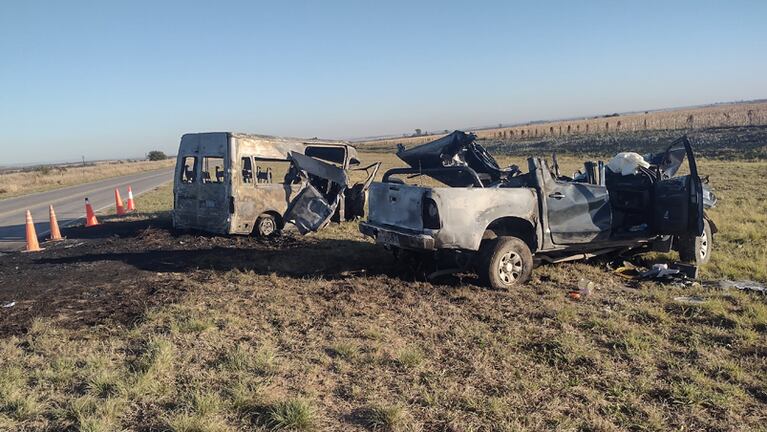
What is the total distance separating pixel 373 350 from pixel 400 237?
1.94m

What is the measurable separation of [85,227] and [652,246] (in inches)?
491

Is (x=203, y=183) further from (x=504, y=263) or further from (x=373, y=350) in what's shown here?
(x=373, y=350)

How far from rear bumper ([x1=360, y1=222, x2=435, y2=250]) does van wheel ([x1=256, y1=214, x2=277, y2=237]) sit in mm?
3669

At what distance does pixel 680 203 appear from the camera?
260 inches

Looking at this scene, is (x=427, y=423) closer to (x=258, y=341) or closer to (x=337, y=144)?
(x=258, y=341)

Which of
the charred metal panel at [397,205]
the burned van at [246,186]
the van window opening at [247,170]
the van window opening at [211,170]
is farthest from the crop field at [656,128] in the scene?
the charred metal panel at [397,205]

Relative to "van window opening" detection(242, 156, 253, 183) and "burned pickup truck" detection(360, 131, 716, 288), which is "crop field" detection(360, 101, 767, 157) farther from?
"burned pickup truck" detection(360, 131, 716, 288)

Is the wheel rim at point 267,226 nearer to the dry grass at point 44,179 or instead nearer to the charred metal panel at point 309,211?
the charred metal panel at point 309,211

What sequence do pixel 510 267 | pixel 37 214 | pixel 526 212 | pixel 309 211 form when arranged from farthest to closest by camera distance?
pixel 37 214, pixel 309 211, pixel 526 212, pixel 510 267

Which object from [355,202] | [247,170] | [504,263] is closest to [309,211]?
[247,170]

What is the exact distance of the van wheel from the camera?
9.80m

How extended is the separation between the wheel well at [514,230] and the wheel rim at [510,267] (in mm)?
324

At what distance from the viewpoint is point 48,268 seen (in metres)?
7.89

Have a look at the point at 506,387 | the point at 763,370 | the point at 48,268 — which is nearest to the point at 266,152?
the point at 48,268
